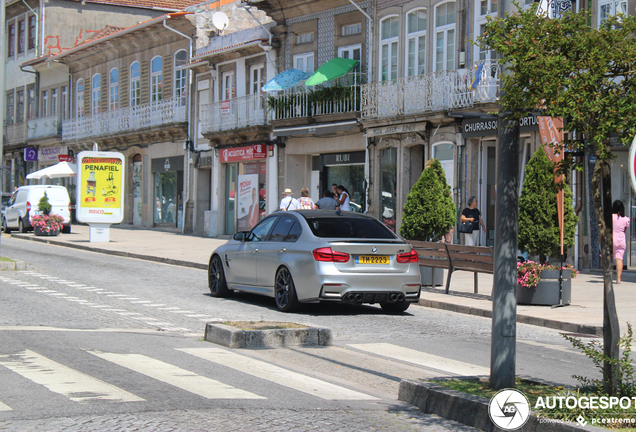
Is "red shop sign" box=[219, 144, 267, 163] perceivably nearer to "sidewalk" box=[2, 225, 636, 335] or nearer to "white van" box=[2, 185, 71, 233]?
"sidewalk" box=[2, 225, 636, 335]

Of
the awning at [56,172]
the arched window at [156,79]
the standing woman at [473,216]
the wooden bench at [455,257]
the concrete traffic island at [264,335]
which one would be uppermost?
the arched window at [156,79]

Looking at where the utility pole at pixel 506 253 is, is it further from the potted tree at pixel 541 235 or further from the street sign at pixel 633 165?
the potted tree at pixel 541 235

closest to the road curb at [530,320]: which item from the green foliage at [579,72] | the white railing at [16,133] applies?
the green foliage at [579,72]

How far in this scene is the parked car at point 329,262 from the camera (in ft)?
38.2

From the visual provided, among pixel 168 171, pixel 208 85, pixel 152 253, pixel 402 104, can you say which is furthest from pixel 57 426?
pixel 168 171

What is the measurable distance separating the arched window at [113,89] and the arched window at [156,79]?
3.87 meters

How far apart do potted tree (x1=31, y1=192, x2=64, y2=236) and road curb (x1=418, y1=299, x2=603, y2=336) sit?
67.8ft

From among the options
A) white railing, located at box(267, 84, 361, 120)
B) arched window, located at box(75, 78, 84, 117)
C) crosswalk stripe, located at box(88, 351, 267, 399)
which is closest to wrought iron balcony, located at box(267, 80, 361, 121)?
white railing, located at box(267, 84, 361, 120)

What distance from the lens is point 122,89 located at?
42375 mm

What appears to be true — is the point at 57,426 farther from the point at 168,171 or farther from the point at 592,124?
the point at 168,171

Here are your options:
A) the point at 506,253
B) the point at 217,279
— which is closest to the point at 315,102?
the point at 217,279

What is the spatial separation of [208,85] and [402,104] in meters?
13.2

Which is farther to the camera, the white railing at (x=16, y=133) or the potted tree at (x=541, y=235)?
the white railing at (x=16, y=133)

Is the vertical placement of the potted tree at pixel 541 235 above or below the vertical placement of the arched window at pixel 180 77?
below
